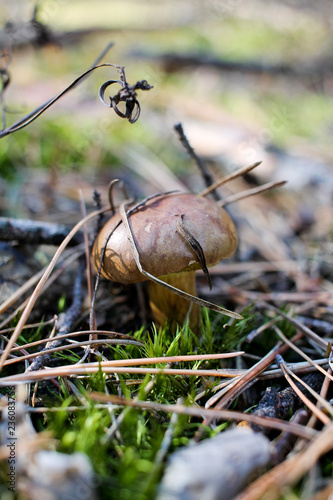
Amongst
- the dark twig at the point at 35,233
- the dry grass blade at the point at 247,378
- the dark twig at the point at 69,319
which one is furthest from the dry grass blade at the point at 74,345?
the dark twig at the point at 35,233

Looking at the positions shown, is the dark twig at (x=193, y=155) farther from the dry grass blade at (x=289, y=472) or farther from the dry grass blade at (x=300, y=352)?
the dry grass blade at (x=289, y=472)

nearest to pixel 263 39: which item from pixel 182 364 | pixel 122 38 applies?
pixel 122 38

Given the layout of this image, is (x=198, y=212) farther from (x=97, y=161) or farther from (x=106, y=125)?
(x=106, y=125)

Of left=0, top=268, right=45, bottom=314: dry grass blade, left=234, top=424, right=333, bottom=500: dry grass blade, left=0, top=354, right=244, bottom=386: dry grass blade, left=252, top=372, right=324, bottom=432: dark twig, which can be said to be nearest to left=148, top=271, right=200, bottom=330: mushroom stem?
left=0, top=354, right=244, bottom=386: dry grass blade

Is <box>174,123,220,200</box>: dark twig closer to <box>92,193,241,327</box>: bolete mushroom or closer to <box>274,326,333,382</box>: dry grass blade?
<box>92,193,241,327</box>: bolete mushroom

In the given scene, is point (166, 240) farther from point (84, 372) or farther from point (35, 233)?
point (35, 233)

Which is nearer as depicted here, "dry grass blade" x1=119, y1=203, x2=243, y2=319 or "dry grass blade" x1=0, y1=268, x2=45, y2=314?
"dry grass blade" x1=119, y1=203, x2=243, y2=319

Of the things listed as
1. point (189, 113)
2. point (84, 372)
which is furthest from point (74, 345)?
point (189, 113)
